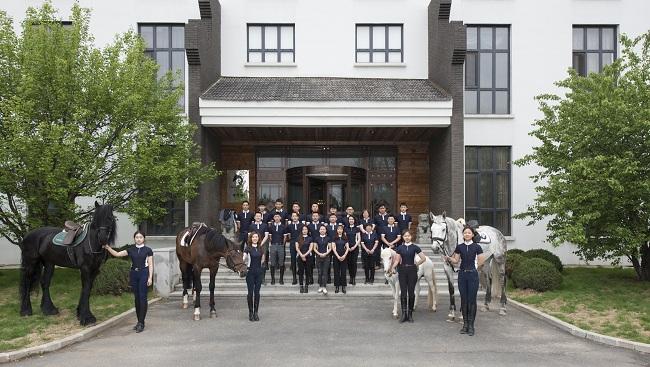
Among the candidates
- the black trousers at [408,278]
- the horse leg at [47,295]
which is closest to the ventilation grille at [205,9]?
the horse leg at [47,295]

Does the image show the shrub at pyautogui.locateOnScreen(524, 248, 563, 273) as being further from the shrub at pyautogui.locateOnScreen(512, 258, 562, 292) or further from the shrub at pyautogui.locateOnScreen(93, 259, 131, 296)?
the shrub at pyautogui.locateOnScreen(93, 259, 131, 296)

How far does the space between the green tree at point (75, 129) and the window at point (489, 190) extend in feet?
37.6

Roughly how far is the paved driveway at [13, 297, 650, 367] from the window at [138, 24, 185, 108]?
12.1 meters

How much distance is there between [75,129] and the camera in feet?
40.9

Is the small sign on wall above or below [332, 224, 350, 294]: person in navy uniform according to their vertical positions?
above

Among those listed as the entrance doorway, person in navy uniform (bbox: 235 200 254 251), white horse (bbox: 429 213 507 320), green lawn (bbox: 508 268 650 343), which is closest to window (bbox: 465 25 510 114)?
the entrance doorway

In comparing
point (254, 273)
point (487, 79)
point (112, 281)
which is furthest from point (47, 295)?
point (487, 79)

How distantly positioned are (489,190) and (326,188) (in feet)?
23.0

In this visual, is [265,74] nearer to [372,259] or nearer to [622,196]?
[372,259]

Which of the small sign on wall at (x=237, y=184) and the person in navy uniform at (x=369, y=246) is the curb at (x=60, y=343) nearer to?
the person in navy uniform at (x=369, y=246)

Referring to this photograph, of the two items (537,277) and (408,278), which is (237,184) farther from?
(537,277)

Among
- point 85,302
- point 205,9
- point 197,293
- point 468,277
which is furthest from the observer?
point 205,9

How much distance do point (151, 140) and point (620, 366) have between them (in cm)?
1219

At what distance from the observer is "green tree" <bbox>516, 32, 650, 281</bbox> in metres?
11.8
